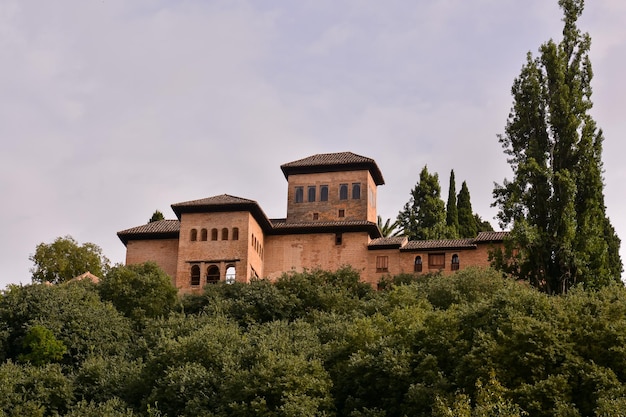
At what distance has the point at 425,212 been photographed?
58.9 m

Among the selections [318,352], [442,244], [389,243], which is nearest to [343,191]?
[389,243]

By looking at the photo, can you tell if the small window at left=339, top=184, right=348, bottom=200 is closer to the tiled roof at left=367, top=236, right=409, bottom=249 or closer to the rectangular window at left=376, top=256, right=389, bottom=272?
the tiled roof at left=367, top=236, right=409, bottom=249

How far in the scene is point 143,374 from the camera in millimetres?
35438

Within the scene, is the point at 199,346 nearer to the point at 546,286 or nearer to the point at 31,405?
the point at 31,405

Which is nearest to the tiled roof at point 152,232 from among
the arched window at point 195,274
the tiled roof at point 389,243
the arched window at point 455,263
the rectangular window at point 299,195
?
the arched window at point 195,274

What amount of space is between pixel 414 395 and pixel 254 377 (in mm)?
5369

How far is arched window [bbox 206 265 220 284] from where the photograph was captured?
168 feet

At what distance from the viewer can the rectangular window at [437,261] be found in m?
51.6

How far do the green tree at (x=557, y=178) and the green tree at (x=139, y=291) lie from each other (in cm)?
1498

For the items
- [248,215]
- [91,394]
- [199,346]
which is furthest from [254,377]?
[248,215]

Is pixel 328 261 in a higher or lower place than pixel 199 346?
higher

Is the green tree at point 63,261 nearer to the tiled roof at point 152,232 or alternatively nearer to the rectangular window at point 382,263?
the tiled roof at point 152,232

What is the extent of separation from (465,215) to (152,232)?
60.0 feet

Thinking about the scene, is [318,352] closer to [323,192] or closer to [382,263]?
[382,263]
